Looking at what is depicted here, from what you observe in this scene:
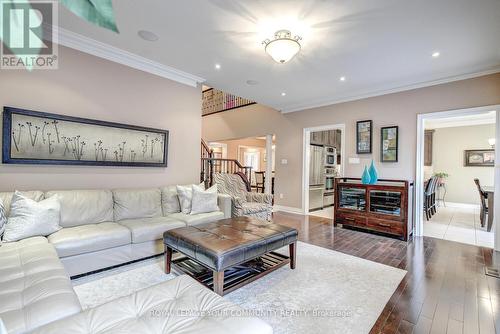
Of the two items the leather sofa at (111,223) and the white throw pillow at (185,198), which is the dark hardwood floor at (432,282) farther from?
the leather sofa at (111,223)

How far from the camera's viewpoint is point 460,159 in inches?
290

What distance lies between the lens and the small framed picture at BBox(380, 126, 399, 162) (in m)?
4.48

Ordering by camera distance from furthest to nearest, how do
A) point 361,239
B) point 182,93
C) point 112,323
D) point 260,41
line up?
point 182,93
point 361,239
point 260,41
point 112,323

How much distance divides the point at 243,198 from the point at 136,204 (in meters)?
2.14

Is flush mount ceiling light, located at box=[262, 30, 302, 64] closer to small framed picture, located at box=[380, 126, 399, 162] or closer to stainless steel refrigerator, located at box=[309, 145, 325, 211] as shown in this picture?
small framed picture, located at box=[380, 126, 399, 162]

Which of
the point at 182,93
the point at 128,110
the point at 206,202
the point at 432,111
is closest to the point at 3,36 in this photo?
the point at 206,202

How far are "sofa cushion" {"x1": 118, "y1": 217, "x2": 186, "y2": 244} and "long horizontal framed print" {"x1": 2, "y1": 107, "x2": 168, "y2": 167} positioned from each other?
101 centimetres

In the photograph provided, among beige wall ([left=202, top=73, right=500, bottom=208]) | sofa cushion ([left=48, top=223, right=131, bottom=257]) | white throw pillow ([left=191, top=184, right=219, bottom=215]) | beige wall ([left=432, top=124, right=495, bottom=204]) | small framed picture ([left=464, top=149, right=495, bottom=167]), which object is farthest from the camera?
beige wall ([left=432, top=124, right=495, bottom=204])

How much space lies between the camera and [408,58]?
11.1 feet

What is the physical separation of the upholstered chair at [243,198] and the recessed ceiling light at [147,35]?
2590 millimetres

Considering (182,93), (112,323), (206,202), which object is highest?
(182,93)

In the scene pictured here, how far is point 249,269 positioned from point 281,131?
4.35 m

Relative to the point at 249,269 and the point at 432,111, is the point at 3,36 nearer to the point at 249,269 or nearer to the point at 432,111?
the point at 249,269

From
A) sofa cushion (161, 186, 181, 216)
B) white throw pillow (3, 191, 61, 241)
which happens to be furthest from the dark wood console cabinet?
white throw pillow (3, 191, 61, 241)
